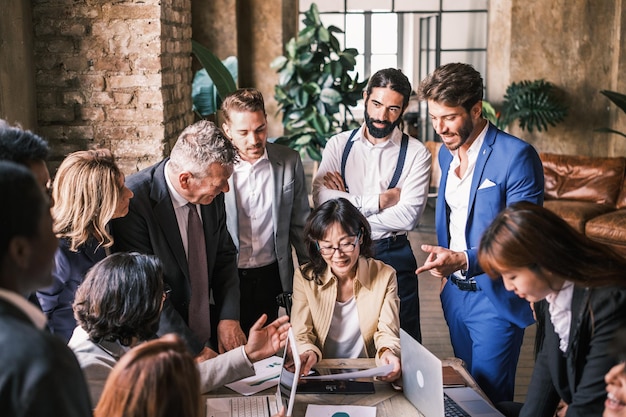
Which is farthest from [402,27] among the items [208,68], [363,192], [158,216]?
[158,216]

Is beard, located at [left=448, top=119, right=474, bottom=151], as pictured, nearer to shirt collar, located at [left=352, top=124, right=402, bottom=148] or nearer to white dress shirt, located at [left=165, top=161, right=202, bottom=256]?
shirt collar, located at [left=352, top=124, right=402, bottom=148]

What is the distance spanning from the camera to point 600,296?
6.70ft

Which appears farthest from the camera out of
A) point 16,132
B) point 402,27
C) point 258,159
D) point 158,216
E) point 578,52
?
point 402,27

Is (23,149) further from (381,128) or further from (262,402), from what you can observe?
(381,128)

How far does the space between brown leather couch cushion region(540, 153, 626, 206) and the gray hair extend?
5.83 m

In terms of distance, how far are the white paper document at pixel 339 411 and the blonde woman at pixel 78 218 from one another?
948mm

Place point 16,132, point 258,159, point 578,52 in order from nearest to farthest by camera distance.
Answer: point 16,132 → point 258,159 → point 578,52

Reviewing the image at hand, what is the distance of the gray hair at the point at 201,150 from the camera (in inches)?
119

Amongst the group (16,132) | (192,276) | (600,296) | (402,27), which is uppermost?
(402,27)

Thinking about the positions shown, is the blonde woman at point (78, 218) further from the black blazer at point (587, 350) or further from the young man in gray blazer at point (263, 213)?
the black blazer at point (587, 350)

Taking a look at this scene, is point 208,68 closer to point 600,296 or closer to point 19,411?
point 600,296

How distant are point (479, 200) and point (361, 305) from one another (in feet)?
2.09

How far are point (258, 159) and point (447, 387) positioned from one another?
1396 millimetres

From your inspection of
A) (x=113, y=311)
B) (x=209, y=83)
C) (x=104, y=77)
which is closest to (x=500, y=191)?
(x=113, y=311)
